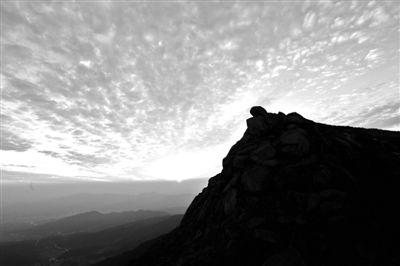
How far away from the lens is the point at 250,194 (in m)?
35.3

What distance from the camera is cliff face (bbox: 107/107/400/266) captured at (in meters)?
27.4

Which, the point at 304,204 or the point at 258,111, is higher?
the point at 258,111

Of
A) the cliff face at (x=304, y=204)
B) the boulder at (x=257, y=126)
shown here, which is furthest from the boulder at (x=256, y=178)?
the boulder at (x=257, y=126)

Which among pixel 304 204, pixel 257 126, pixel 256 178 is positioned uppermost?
pixel 257 126

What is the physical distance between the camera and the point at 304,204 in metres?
30.8

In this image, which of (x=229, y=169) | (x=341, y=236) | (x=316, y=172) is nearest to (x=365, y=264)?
(x=341, y=236)

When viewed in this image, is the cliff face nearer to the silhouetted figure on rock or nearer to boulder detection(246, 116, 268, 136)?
boulder detection(246, 116, 268, 136)

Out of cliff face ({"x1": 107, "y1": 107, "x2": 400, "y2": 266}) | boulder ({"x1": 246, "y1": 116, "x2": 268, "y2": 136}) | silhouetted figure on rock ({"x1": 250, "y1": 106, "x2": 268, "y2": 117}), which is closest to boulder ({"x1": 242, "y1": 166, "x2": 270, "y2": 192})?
cliff face ({"x1": 107, "y1": 107, "x2": 400, "y2": 266})

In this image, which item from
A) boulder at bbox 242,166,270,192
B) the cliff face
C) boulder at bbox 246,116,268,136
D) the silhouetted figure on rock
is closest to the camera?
the cliff face

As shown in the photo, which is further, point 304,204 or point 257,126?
point 257,126

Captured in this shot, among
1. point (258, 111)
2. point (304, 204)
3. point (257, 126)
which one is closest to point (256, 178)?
point (304, 204)

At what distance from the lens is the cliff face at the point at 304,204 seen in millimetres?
27438

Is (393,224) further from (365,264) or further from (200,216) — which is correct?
(200,216)

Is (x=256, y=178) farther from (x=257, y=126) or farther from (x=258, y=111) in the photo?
(x=258, y=111)
